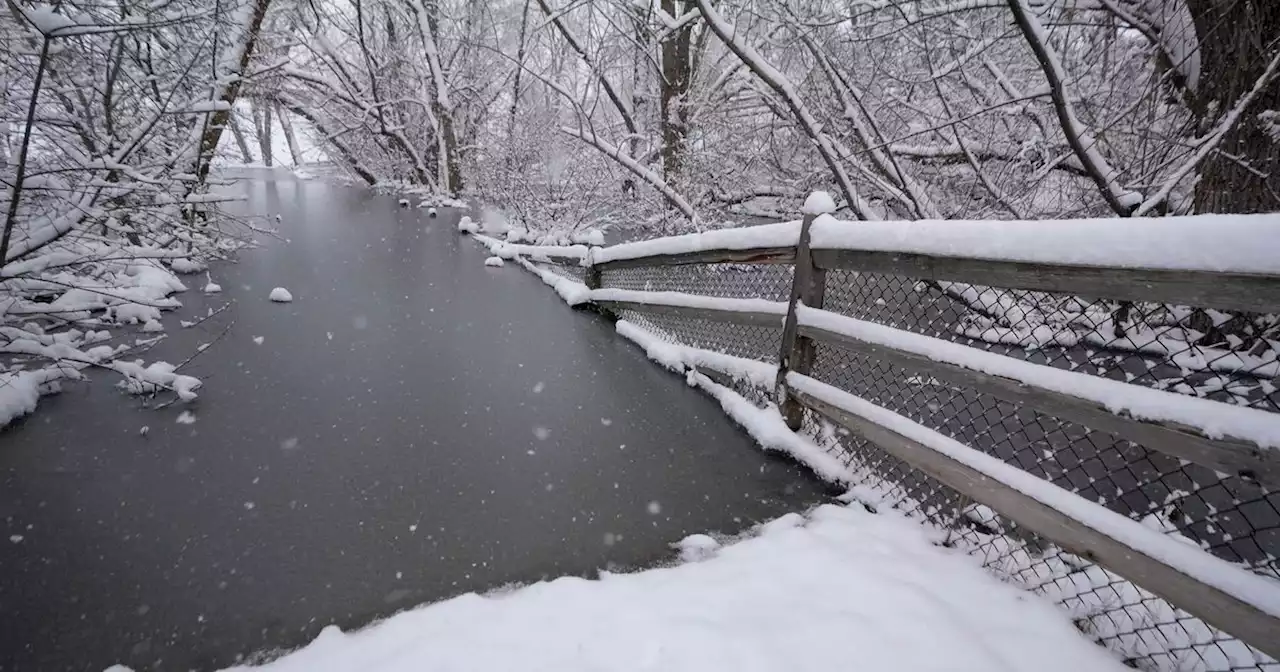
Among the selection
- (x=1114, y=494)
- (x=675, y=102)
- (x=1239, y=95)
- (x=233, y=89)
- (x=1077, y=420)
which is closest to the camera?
(x=1077, y=420)

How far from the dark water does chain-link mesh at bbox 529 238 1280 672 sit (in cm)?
61

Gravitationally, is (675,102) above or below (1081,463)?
above

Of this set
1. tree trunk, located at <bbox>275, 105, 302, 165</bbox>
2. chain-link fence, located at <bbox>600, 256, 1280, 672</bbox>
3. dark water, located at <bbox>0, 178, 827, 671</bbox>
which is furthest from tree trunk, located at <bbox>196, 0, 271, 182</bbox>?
tree trunk, located at <bbox>275, 105, 302, 165</bbox>

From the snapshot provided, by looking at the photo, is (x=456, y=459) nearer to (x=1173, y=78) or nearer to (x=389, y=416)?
(x=389, y=416)

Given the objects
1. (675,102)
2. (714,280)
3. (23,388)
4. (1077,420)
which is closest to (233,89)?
(23,388)

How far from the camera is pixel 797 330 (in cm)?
352

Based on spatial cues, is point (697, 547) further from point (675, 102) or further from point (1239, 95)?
point (675, 102)

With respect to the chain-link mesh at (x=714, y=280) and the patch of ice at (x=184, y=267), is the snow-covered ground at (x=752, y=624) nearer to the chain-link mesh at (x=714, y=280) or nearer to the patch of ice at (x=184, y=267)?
the chain-link mesh at (x=714, y=280)

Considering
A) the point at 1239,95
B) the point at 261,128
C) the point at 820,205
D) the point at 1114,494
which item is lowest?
the point at 1114,494

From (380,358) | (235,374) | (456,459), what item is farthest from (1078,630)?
(235,374)

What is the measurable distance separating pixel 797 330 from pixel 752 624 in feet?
6.32

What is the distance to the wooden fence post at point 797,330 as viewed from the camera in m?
3.36

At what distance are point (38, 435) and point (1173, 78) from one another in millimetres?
9374

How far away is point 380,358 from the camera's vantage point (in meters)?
5.50
